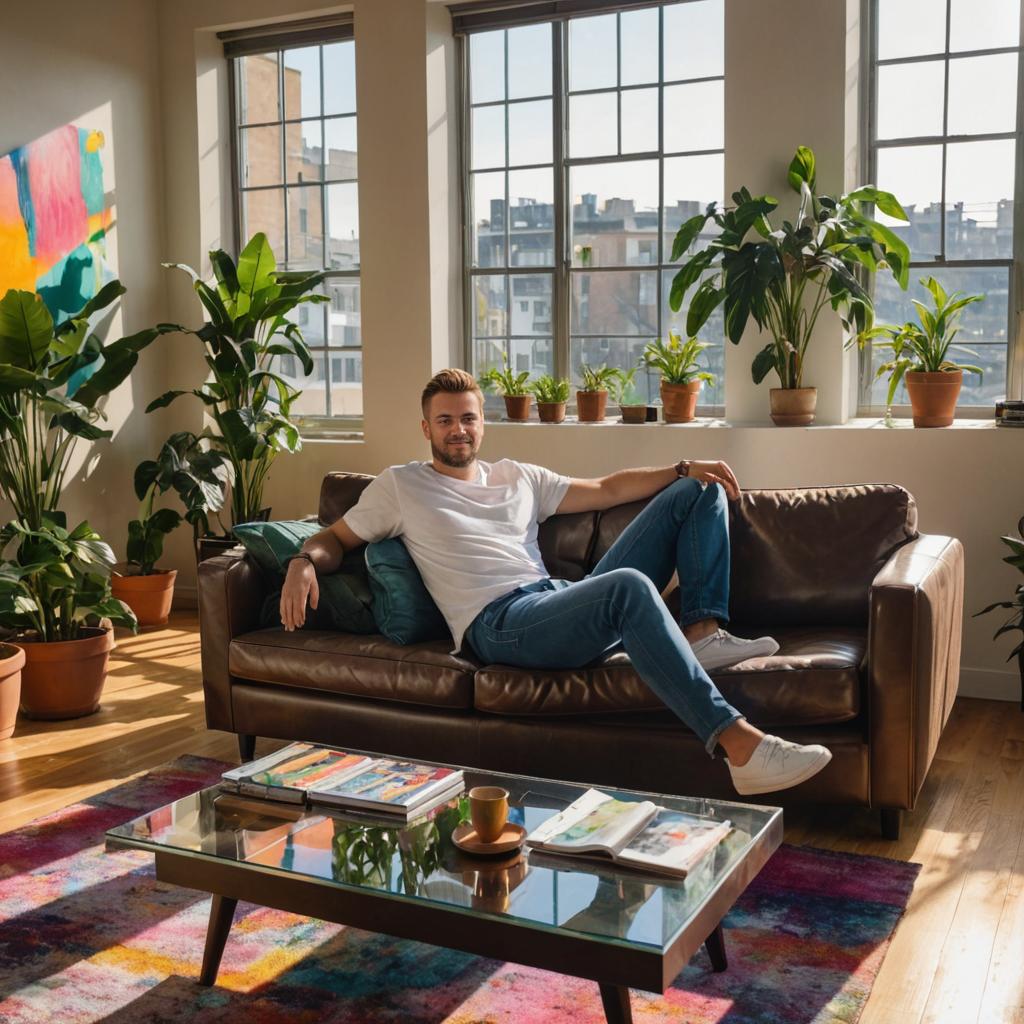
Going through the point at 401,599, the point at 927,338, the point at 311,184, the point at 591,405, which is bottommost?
the point at 401,599

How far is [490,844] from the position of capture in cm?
197

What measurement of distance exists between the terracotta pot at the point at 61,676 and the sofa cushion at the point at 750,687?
1.65m

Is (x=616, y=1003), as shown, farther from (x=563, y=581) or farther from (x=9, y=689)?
(x=9, y=689)

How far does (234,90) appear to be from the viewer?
583 cm

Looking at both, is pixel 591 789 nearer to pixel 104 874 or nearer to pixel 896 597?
pixel 896 597

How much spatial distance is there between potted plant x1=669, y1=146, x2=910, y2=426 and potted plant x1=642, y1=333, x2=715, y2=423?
26 centimetres

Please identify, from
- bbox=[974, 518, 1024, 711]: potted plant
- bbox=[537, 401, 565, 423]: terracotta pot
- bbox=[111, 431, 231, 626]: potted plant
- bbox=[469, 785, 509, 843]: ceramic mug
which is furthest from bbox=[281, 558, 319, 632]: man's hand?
bbox=[974, 518, 1024, 711]: potted plant

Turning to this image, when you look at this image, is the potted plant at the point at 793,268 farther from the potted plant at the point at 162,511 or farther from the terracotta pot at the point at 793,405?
the potted plant at the point at 162,511

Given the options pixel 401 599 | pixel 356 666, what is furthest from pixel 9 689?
pixel 401 599

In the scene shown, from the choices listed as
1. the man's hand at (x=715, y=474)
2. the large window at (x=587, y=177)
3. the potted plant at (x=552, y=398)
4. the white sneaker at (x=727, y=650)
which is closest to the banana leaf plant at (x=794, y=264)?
the large window at (x=587, y=177)

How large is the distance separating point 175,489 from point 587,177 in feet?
7.46

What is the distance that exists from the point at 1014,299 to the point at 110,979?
376 cm

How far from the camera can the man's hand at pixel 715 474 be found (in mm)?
3199

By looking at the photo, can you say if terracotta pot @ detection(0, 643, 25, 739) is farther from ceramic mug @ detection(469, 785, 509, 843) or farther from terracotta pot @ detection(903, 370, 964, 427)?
terracotta pot @ detection(903, 370, 964, 427)
